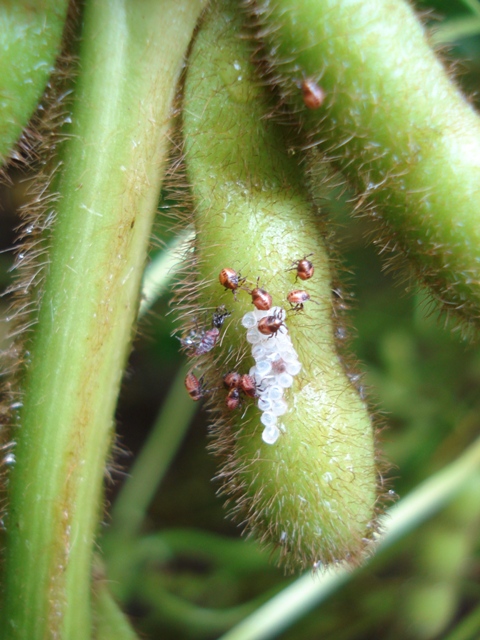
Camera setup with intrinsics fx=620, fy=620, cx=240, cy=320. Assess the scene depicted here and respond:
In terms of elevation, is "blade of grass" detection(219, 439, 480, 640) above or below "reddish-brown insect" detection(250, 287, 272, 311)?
below

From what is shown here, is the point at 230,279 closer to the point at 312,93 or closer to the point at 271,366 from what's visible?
the point at 271,366

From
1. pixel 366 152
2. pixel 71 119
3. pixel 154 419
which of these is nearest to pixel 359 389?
pixel 366 152

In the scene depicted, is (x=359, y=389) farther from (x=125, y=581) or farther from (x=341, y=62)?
(x=125, y=581)

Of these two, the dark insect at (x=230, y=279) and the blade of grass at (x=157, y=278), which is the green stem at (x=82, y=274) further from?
the blade of grass at (x=157, y=278)

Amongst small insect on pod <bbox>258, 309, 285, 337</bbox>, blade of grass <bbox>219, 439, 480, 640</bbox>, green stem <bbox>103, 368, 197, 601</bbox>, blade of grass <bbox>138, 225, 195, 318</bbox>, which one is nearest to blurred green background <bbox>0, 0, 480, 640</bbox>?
green stem <bbox>103, 368, 197, 601</bbox>

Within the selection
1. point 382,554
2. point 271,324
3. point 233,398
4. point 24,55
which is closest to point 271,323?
point 271,324

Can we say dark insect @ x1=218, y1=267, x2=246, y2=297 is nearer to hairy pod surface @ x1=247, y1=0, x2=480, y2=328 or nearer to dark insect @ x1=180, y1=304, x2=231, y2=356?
dark insect @ x1=180, y1=304, x2=231, y2=356
